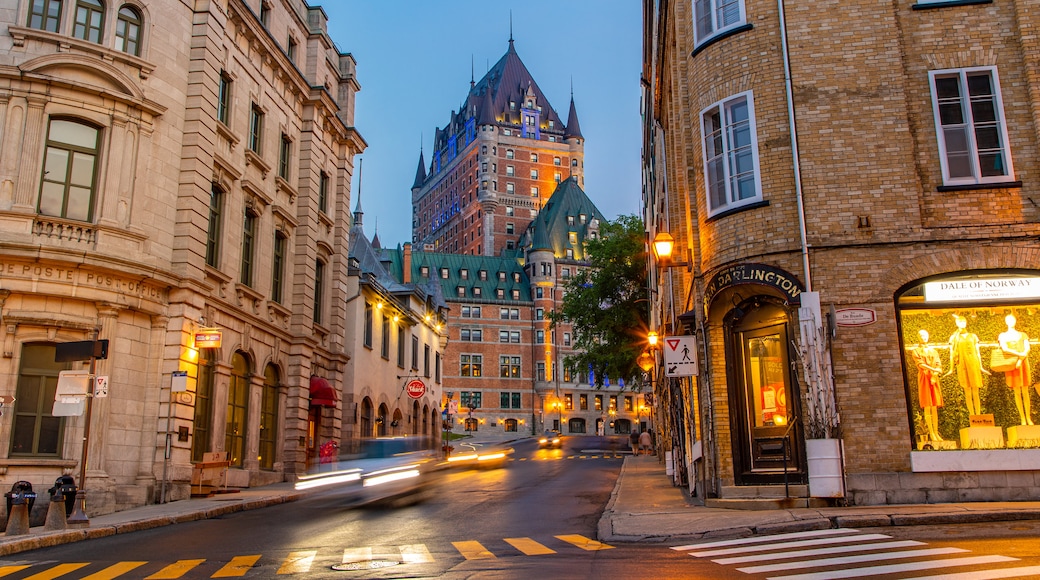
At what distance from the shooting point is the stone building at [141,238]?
18.0 metres

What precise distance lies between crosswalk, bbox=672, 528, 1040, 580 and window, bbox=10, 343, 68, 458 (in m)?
13.9

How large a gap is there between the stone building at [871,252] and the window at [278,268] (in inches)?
630

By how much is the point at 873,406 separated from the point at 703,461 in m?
3.64

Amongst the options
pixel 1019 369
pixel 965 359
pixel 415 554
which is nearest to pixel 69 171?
pixel 415 554

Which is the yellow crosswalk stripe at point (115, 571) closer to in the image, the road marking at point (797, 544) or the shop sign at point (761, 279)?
the road marking at point (797, 544)

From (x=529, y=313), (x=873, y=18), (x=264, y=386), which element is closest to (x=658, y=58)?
(x=873, y=18)

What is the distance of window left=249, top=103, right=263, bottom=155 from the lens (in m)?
26.5

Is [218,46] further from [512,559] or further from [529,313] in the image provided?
[529,313]

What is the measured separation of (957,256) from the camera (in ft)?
47.6

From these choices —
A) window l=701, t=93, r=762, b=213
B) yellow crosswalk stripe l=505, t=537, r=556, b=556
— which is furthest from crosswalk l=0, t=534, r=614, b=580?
window l=701, t=93, r=762, b=213

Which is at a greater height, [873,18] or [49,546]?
[873,18]

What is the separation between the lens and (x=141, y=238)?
65.1 feet

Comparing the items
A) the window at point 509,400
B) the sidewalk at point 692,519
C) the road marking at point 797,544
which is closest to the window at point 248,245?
the sidewalk at point 692,519

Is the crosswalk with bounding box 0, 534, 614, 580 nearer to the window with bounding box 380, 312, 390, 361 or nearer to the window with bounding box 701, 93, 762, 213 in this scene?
the window with bounding box 701, 93, 762, 213
